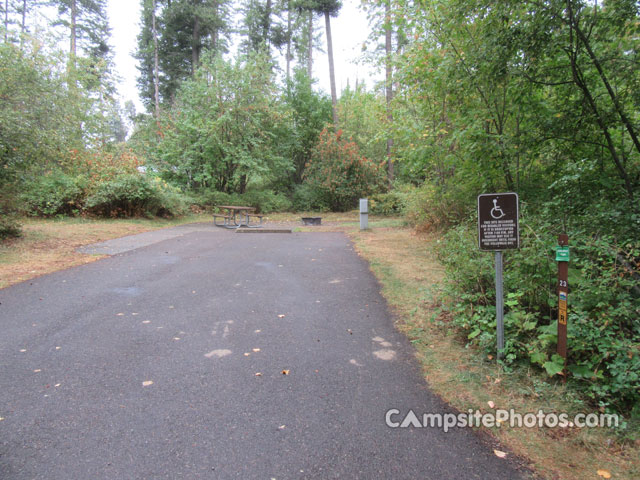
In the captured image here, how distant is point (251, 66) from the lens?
20.1 m

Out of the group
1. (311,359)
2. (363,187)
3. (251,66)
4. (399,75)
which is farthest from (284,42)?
(311,359)

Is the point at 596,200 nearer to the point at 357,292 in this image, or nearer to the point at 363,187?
the point at 357,292

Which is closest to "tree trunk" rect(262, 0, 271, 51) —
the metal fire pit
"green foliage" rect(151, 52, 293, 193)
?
"green foliage" rect(151, 52, 293, 193)

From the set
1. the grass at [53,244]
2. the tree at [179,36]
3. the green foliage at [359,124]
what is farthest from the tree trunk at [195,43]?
the grass at [53,244]

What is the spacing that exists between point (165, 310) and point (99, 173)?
13.2 metres

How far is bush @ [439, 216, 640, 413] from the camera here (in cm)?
261

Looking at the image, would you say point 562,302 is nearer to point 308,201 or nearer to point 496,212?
point 496,212

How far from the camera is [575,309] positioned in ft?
9.75

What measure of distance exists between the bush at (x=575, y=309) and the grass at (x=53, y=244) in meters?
6.91

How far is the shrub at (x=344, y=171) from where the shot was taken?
20656 millimetres

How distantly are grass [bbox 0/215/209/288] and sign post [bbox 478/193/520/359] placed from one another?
6.91 meters

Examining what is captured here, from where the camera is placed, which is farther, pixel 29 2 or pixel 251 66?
pixel 29 2

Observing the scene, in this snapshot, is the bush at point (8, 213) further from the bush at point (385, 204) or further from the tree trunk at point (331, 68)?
the tree trunk at point (331, 68)

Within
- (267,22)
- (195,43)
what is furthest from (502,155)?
(267,22)
